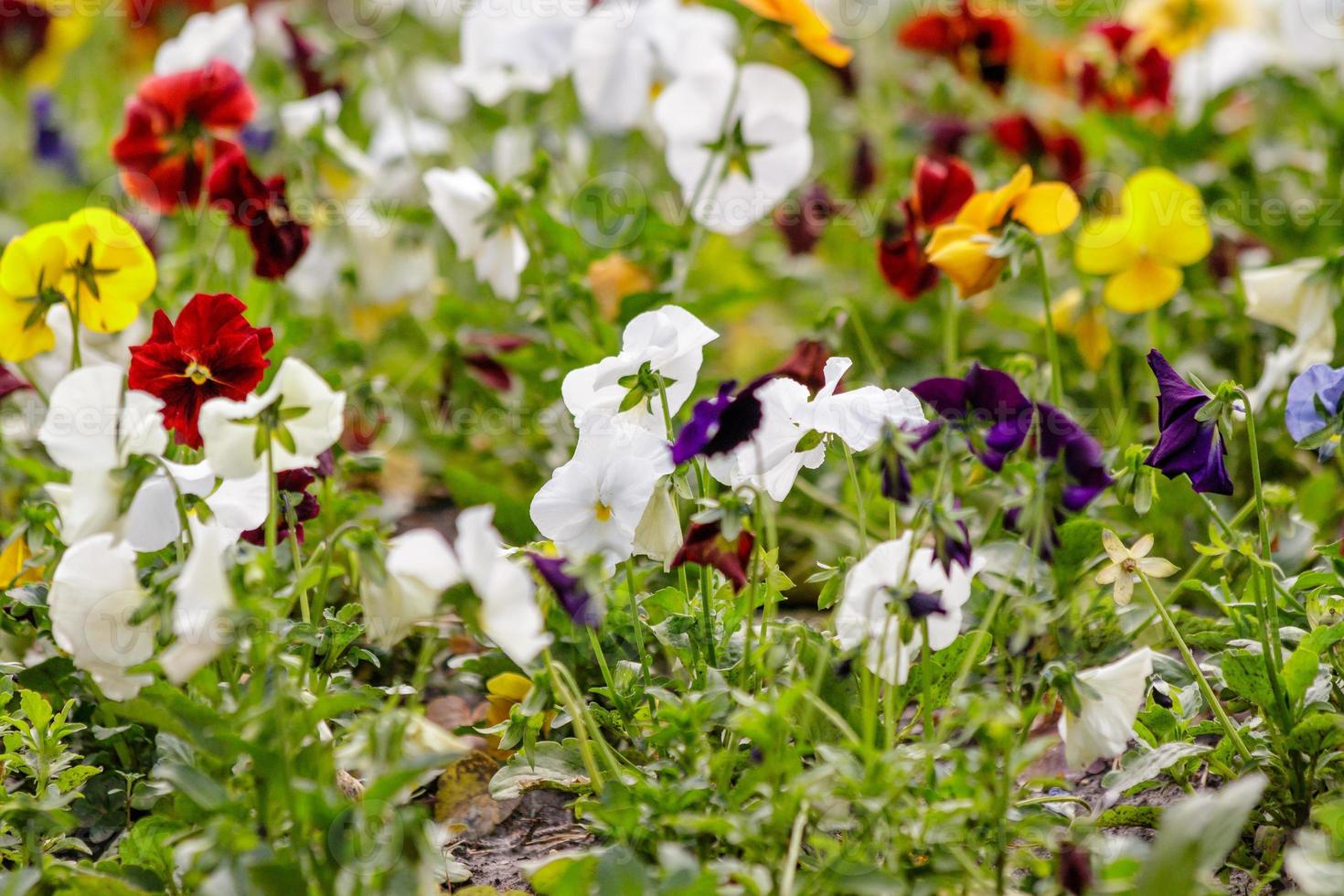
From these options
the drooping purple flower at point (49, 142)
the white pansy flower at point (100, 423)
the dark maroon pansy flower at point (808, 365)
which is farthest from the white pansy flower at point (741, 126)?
the drooping purple flower at point (49, 142)

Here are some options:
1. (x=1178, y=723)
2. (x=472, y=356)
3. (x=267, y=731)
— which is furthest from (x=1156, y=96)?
(x=267, y=731)

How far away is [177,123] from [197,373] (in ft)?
2.31

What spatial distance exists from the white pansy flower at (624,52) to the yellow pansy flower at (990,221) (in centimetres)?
74

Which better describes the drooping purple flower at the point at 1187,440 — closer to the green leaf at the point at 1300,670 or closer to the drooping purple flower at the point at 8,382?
the green leaf at the point at 1300,670

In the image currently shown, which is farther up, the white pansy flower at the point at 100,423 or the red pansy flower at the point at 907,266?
the white pansy flower at the point at 100,423

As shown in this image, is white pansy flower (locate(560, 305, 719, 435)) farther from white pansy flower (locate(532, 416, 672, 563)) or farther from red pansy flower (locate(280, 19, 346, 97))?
red pansy flower (locate(280, 19, 346, 97))

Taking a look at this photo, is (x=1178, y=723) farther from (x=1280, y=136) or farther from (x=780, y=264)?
(x=1280, y=136)

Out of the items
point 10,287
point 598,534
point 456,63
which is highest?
point 10,287

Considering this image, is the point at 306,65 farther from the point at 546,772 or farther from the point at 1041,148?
the point at 546,772

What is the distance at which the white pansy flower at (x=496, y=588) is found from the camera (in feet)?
3.05

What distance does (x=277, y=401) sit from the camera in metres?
1.04

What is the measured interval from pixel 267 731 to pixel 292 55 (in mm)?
1726

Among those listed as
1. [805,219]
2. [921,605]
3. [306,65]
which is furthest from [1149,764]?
[306,65]

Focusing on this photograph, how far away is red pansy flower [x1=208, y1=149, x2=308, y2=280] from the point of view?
1.62 m
